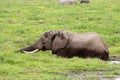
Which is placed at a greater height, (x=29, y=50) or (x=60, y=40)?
(x=60, y=40)

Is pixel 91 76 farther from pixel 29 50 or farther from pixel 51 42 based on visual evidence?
pixel 29 50

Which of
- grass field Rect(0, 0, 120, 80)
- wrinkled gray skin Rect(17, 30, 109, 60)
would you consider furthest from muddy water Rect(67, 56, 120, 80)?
wrinkled gray skin Rect(17, 30, 109, 60)

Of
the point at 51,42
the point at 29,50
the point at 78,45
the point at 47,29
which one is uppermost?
the point at 78,45

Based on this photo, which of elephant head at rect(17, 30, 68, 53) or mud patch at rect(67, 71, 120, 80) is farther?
elephant head at rect(17, 30, 68, 53)

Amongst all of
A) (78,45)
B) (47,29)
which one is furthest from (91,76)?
(47,29)

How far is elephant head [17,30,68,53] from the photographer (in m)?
11.5

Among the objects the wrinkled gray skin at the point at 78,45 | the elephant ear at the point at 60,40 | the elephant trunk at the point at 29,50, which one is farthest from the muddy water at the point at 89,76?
the elephant trunk at the point at 29,50

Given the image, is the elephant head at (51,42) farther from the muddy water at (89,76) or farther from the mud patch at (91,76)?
the mud patch at (91,76)

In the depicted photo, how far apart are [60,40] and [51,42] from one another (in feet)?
1.37

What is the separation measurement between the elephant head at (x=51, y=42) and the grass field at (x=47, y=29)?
0.58 ft

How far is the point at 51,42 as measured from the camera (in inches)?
468

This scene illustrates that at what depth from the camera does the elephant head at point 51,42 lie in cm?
1151

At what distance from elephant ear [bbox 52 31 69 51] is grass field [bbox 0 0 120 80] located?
0.78 ft

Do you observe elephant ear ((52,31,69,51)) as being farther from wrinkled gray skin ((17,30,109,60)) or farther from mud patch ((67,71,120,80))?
mud patch ((67,71,120,80))
